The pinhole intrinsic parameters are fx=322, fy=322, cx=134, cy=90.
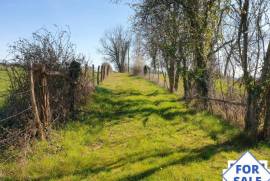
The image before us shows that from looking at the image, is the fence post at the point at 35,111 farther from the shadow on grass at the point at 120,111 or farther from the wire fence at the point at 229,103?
the wire fence at the point at 229,103

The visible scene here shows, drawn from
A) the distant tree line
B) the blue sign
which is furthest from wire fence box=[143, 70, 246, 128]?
the blue sign

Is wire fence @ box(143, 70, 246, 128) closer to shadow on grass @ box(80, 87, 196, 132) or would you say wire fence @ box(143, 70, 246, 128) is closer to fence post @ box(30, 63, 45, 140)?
shadow on grass @ box(80, 87, 196, 132)

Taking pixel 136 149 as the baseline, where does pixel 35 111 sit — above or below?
above

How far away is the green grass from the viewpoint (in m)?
6.18

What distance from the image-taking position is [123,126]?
10.3 meters

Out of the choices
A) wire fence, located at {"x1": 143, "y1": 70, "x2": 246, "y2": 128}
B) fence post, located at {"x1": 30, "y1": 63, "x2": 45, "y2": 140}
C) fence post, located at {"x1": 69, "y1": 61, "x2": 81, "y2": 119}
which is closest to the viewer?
fence post, located at {"x1": 30, "y1": 63, "x2": 45, "y2": 140}

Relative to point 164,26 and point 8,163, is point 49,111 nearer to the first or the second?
point 8,163

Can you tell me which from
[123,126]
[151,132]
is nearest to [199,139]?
[151,132]

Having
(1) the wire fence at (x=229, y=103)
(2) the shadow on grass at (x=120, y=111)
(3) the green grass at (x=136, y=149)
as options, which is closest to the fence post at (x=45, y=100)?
(3) the green grass at (x=136, y=149)

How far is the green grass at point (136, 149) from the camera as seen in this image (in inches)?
243

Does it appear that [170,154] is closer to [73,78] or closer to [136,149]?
[136,149]

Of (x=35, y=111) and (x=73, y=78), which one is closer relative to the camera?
(x=35, y=111)

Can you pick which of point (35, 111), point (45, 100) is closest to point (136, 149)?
point (35, 111)

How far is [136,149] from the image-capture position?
778 centimetres
